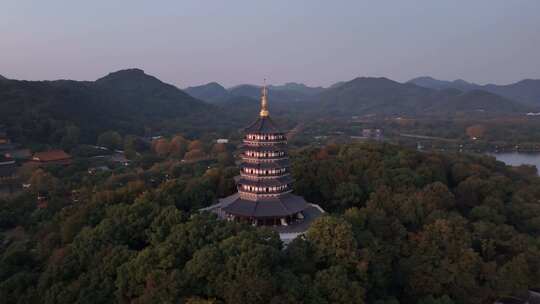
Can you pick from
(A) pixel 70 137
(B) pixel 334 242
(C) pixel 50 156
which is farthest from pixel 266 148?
(A) pixel 70 137

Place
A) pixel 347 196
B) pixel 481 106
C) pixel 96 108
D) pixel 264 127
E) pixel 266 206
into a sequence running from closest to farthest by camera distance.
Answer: pixel 266 206
pixel 264 127
pixel 347 196
pixel 96 108
pixel 481 106

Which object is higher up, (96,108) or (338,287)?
(96,108)

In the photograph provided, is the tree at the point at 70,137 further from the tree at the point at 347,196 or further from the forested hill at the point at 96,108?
the tree at the point at 347,196

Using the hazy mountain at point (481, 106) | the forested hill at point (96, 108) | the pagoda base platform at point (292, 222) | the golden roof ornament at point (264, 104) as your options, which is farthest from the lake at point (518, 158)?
the hazy mountain at point (481, 106)

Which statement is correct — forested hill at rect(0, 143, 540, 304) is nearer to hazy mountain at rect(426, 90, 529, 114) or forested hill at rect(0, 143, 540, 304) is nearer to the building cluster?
the building cluster

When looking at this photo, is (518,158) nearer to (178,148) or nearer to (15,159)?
(178,148)

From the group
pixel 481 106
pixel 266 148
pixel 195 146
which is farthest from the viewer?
pixel 481 106

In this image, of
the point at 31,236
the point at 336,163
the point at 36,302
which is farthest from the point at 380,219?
the point at 31,236
